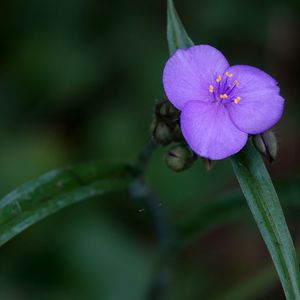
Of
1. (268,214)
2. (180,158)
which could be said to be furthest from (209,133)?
(268,214)

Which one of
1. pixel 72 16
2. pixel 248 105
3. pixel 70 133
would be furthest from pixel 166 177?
pixel 248 105

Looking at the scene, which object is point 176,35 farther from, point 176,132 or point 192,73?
point 176,132

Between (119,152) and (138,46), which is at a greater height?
(138,46)

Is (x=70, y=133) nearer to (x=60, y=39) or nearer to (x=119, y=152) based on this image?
(x=119, y=152)

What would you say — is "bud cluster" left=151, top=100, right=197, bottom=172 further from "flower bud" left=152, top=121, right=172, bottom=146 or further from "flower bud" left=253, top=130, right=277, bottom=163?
"flower bud" left=253, top=130, right=277, bottom=163

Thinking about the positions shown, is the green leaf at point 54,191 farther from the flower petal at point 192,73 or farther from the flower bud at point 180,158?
the flower petal at point 192,73

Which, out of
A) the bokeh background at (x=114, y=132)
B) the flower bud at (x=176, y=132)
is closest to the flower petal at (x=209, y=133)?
the flower bud at (x=176, y=132)
